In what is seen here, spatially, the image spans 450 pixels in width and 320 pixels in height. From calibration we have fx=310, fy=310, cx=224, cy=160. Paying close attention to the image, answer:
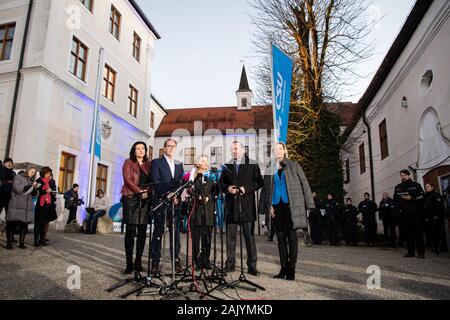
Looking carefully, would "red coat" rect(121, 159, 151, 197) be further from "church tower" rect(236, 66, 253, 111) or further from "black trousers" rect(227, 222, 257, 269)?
"church tower" rect(236, 66, 253, 111)

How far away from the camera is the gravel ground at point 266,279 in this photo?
3.50 m

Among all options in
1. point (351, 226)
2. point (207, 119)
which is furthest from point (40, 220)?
point (207, 119)

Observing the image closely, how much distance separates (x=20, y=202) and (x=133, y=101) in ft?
51.1

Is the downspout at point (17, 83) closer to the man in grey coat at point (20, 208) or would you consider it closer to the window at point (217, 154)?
the man in grey coat at point (20, 208)

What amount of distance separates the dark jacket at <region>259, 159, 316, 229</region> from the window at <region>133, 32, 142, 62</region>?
19.8 meters

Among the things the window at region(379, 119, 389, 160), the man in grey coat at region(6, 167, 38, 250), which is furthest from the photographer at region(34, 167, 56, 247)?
the window at region(379, 119, 389, 160)

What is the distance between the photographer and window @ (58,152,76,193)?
1432cm

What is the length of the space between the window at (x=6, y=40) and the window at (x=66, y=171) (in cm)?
543

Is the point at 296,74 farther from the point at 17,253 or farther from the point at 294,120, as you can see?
the point at 17,253

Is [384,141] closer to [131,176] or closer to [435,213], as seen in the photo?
[435,213]
